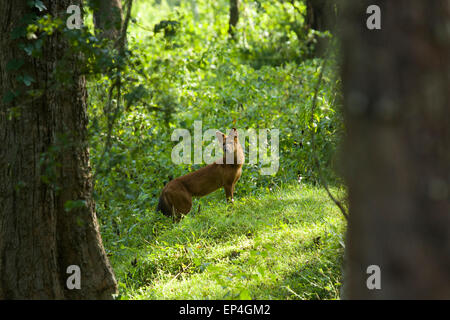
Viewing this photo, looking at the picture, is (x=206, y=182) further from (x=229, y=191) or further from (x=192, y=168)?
(x=192, y=168)

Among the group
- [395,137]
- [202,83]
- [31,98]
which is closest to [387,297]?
[395,137]

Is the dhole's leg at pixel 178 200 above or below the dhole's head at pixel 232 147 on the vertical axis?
below

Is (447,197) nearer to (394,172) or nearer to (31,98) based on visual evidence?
(394,172)

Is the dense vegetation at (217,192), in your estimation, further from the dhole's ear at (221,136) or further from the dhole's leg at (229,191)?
the dhole's ear at (221,136)

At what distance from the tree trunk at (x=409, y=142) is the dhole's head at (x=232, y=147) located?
599cm

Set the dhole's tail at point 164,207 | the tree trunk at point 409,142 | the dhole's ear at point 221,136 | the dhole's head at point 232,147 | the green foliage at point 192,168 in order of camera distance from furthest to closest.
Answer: the dhole's ear at point 221,136 < the dhole's head at point 232,147 < the dhole's tail at point 164,207 < the green foliage at point 192,168 < the tree trunk at point 409,142

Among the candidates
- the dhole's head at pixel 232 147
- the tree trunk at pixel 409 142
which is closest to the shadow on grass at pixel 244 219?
the dhole's head at pixel 232 147

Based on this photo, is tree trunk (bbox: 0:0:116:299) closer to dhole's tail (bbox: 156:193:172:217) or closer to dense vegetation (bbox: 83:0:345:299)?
dense vegetation (bbox: 83:0:345:299)

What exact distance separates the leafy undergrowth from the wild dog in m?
0.19

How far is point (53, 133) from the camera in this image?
362 centimetres

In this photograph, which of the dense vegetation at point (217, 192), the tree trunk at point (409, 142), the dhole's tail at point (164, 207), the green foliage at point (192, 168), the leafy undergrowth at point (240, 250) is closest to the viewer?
the tree trunk at point (409, 142)

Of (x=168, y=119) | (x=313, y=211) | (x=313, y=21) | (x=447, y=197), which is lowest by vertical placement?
(x=313, y=211)

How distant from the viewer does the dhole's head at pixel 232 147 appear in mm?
7875

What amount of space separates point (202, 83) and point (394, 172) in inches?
374
